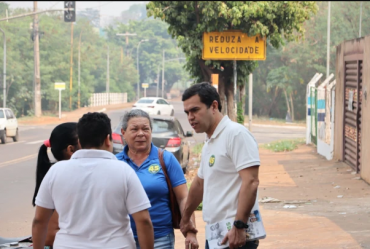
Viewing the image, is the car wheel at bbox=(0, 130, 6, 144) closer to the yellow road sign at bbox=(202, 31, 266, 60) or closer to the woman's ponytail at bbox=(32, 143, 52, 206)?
the yellow road sign at bbox=(202, 31, 266, 60)

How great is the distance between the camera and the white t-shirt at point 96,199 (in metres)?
3.57

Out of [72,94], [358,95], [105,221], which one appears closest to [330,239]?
[105,221]

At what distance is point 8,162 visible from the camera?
17.8 meters

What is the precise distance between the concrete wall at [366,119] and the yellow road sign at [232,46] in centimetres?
568

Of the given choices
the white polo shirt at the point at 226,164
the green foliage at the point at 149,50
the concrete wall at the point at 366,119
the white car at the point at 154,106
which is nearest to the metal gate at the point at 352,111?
the concrete wall at the point at 366,119

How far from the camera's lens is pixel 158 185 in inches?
180

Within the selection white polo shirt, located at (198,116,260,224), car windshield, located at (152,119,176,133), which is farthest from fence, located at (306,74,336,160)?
white polo shirt, located at (198,116,260,224)

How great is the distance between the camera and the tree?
1903 centimetres

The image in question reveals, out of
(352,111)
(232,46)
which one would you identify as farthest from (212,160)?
(232,46)

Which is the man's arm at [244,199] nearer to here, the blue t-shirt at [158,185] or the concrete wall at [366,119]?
the blue t-shirt at [158,185]

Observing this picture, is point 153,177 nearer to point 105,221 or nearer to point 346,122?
point 105,221

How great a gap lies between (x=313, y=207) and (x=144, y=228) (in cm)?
750

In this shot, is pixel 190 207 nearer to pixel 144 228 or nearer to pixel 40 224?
pixel 144 228

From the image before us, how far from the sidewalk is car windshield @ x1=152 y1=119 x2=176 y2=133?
8.12ft
